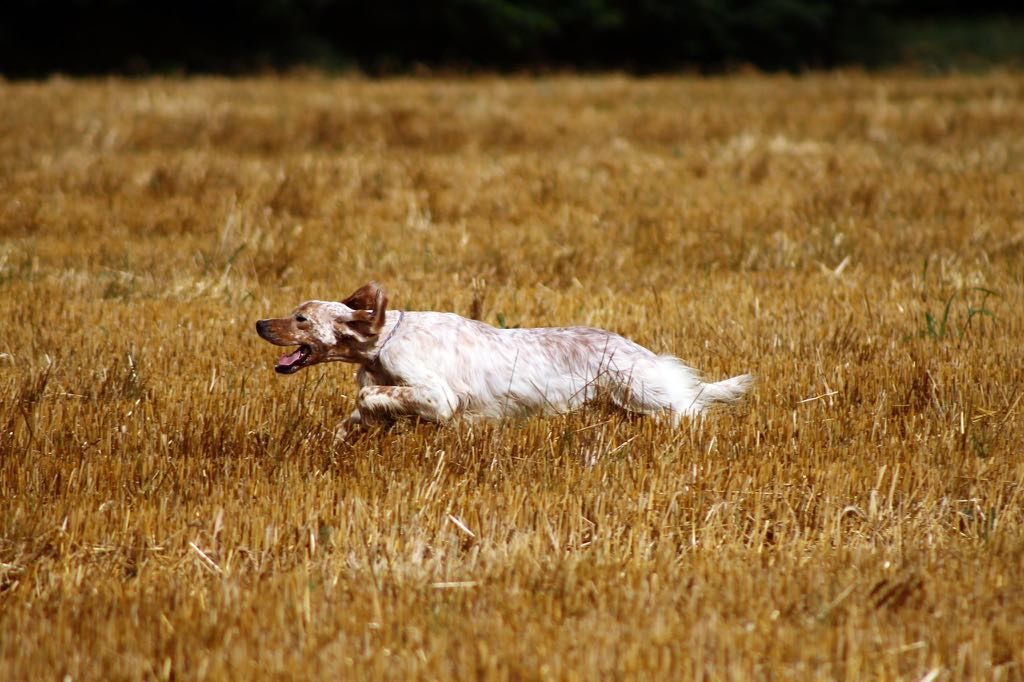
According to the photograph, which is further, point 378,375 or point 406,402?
point 378,375

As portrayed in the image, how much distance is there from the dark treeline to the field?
21.9m

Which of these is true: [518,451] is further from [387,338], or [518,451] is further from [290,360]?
[290,360]

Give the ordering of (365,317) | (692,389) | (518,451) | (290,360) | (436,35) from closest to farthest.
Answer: (518,451), (365,317), (290,360), (692,389), (436,35)

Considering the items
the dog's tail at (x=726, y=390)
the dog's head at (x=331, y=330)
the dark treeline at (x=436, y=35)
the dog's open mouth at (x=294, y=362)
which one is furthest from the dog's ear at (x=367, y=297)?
the dark treeline at (x=436, y=35)

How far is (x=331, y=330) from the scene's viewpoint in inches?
193

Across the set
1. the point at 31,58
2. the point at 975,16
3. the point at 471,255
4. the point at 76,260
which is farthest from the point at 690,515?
the point at 975,16

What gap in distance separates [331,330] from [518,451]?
3.06ft

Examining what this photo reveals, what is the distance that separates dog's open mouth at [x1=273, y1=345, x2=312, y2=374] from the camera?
15.9 feet

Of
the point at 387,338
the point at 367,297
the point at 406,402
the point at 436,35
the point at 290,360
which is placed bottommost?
the point at 406,402

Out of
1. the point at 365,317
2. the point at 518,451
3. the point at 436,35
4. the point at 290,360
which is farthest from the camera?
the point at 436,35

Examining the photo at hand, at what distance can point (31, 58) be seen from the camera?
100.0 feet

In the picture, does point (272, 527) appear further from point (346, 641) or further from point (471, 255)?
point (471, 255)

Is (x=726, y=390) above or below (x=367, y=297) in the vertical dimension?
below

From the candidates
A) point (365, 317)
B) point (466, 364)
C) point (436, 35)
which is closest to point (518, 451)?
point (466, 364)
